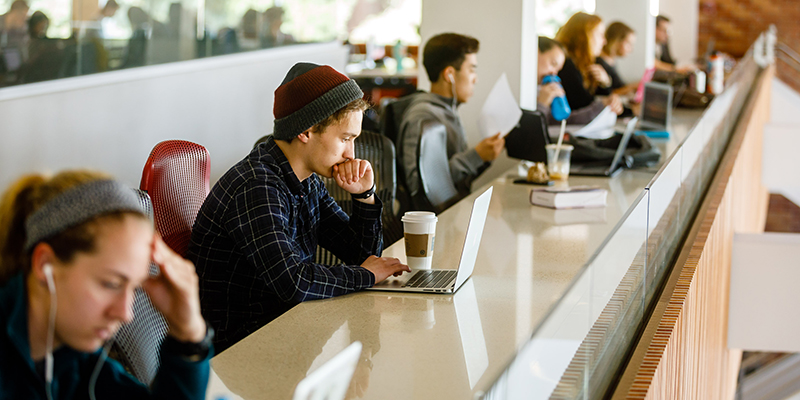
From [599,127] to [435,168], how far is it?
1105 millimetres

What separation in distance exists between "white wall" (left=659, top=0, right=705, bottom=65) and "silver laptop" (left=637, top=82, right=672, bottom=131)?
711 centimetres

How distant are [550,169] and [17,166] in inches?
78.0

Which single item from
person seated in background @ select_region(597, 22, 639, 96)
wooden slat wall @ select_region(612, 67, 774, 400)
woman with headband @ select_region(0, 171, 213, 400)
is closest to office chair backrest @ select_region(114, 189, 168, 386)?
woman with headband @ select_region(0, 171, 213, 400)

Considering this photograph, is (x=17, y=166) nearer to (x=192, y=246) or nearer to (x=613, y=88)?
(x=192, y=246)

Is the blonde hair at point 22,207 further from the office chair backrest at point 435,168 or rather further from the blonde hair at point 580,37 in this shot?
the blonde hair at point 580,37

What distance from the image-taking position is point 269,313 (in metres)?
1.68

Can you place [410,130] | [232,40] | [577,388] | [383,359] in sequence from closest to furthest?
[577,388] → [383,359] → [410,130] → [232,40]

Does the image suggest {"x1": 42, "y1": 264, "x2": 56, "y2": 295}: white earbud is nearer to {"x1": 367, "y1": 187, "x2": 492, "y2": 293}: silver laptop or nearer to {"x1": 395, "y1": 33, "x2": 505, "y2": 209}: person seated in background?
{"x1": 367, "y1": 187, "x2": 492, "y2": 293}: silver laptop

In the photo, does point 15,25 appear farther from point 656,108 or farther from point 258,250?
point 656,108

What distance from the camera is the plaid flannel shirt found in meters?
1.55

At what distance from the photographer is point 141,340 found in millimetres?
1326

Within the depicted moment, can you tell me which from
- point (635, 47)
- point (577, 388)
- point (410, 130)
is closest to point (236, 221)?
point (577, 388)

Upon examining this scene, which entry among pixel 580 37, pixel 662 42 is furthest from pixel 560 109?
pixel 662 42

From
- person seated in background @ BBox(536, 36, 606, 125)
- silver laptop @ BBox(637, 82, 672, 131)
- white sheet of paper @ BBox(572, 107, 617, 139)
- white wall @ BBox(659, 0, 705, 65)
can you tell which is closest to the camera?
white sheet of paper @ BBox(572, 107, 617, 139)
